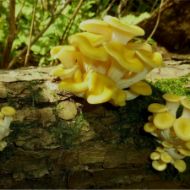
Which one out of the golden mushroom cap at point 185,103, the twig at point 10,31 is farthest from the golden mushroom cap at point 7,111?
the twig at point 10,31

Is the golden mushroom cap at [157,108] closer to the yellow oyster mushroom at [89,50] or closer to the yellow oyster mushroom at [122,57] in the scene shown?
the yellow oyster mushroom at [122,57]

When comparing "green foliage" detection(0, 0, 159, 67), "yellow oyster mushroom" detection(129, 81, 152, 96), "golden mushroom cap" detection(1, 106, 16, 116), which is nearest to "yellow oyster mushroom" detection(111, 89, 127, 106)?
"yellow oyster mushroom" detection(129, 81, 152, 96)

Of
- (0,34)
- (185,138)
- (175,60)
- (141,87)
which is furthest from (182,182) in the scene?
(0,34)

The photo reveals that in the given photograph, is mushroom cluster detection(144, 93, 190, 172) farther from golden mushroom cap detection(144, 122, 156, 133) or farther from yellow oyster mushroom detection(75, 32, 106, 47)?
yellow oyster mushroom detection(75, 32, 106, 47)

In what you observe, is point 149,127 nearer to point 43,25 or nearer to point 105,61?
point 105,61

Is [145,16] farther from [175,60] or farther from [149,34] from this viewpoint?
[175,60]

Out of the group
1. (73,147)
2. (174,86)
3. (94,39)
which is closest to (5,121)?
(73,147)
